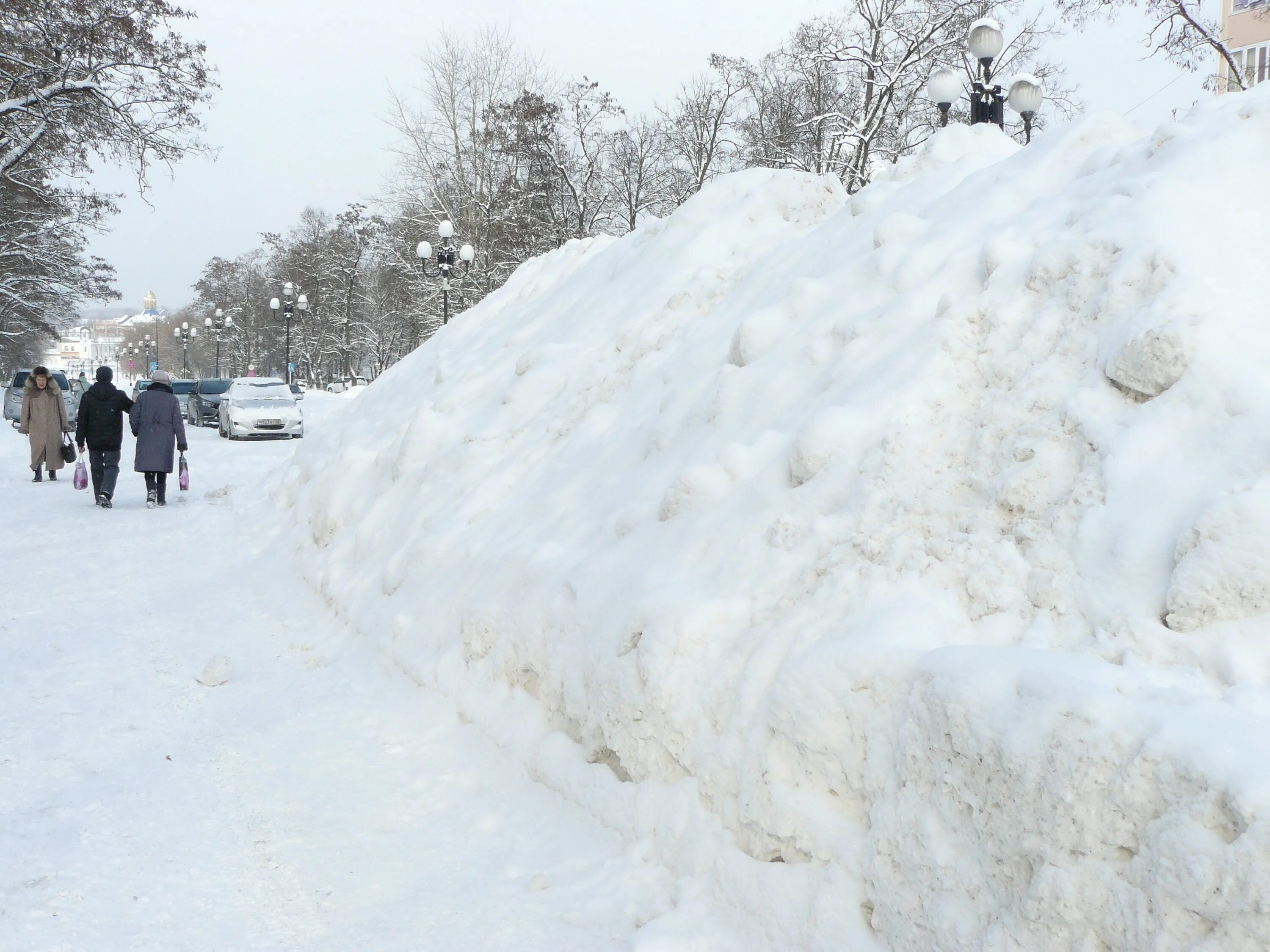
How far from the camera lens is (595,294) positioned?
801cm

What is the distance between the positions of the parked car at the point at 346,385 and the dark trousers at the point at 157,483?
104 feet

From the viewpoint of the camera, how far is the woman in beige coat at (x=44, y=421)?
1326cm

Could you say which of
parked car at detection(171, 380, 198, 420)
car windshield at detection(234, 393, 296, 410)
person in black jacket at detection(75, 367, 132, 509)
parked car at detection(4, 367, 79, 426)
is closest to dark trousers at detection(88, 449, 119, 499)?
person in black jacket at detection(75, 367, 132, 509)

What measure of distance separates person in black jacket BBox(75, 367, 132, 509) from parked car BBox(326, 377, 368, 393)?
3172 centimetres

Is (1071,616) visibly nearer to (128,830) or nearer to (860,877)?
(860,877)

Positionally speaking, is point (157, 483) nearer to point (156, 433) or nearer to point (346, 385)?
point (156, 433)

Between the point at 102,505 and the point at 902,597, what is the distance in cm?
1067

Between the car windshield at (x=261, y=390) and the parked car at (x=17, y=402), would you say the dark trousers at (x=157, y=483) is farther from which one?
the parked car at (x=17, y=402)

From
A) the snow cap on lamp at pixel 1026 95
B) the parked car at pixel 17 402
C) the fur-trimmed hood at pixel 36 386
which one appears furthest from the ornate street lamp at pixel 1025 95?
the parked car at pixel 17 402

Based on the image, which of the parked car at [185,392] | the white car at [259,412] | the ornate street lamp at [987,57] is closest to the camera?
the ornate street lamp at [987,57]

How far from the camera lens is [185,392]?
3022 cm

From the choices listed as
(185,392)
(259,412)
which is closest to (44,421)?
(259,412)

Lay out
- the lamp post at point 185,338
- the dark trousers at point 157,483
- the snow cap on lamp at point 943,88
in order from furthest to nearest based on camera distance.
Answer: the lamp post at point 185,338 < the snow cap on lamp at point 943,88 < the dark trousers at point 157,483

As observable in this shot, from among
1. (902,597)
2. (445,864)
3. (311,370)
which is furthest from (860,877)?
(311,370)
